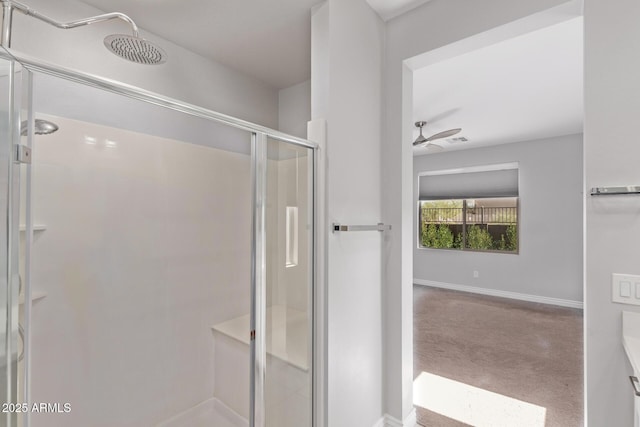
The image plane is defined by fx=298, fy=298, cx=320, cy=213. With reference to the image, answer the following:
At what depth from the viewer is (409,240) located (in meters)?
1.99

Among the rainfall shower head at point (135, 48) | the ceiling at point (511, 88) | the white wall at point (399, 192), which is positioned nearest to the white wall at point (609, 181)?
the white wall at point (399, 192)

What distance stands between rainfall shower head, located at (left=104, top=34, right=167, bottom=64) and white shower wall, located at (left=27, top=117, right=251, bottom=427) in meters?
0.42

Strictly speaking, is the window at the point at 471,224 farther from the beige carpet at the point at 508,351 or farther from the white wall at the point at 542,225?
the beige carpet at the point at 508,351

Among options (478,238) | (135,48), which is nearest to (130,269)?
(135,48)

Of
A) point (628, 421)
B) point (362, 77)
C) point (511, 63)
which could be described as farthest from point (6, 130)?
point (511, 63)

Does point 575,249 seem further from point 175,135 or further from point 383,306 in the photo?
point 175,135

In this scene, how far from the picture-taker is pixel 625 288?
123cm

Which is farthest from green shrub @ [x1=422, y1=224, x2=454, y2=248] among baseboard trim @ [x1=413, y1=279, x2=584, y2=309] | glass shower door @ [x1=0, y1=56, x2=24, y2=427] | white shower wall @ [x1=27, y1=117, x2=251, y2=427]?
glass shower door @ [x1=0, y1=56, x2=24, y2=427]

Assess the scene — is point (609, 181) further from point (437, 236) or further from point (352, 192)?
point (437, 236)

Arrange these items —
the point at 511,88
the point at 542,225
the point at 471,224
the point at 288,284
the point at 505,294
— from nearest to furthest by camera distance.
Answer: the point at 288,284 → the point at 511,88 → the point at 542,225 → the point at 505,294 → the point at 471,224

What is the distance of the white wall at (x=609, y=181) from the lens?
1.23 meters

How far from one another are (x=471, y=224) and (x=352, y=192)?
4.98 m

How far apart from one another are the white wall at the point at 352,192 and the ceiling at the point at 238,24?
237 millimetres

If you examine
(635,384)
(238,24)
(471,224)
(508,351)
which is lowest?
(508,351)
